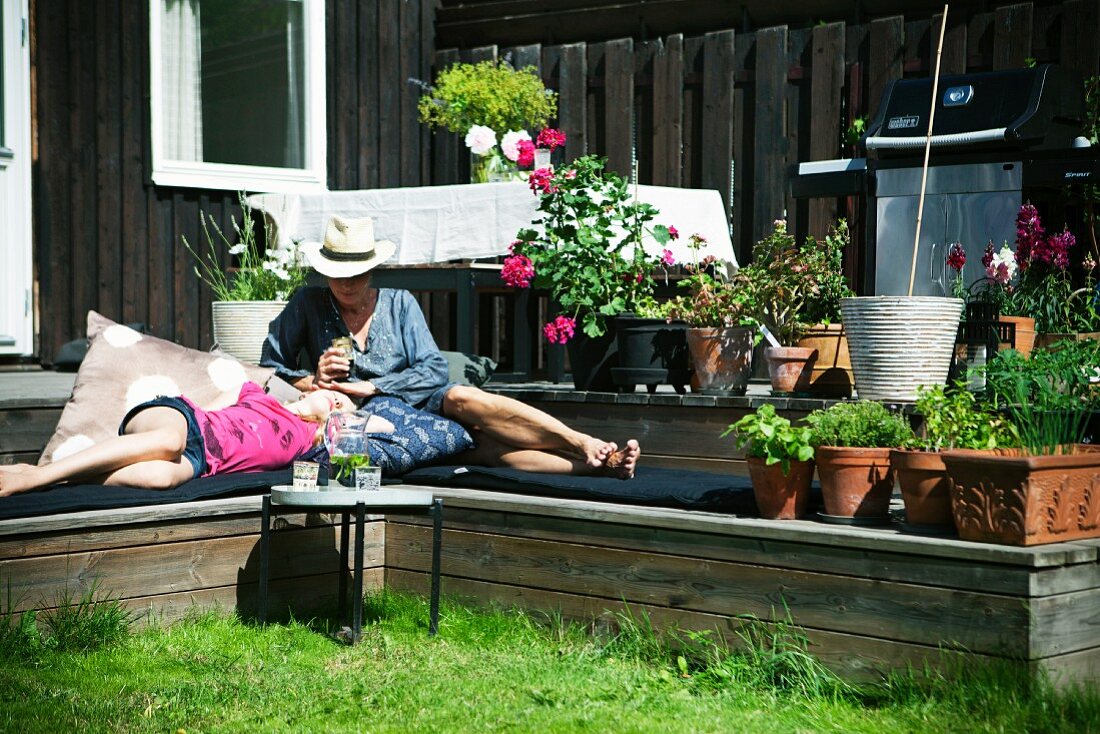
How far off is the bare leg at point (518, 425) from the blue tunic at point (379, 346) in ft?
0.38

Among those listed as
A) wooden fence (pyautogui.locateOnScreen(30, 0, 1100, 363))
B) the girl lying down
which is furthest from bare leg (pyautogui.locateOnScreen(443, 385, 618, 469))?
wooden fence (pyautogui.locateOnScreen(30, 0, 1100, 363))

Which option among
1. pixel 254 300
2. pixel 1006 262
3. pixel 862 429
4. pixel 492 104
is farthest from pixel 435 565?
pixel 492 104

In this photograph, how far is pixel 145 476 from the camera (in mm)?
3814

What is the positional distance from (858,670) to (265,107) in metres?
5.98

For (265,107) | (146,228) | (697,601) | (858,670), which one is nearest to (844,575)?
(858,670)

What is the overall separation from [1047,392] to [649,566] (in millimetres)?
1138

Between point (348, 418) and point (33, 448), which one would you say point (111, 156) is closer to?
point (33, 448)

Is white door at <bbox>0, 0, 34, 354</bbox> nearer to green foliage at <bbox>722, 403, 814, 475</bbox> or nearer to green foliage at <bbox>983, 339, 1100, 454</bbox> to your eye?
green foliage at <bbox>722, 403, 814, 475</bbox>

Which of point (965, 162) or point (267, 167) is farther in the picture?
point (267, 167)

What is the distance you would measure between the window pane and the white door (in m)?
0.85

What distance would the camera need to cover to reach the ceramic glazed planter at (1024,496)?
2795mm

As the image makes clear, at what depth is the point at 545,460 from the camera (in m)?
4.26

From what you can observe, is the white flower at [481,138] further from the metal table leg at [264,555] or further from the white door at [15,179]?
the metal table leg at [264,555]

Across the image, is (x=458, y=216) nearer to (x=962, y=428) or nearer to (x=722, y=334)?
(x=722, y=334)
